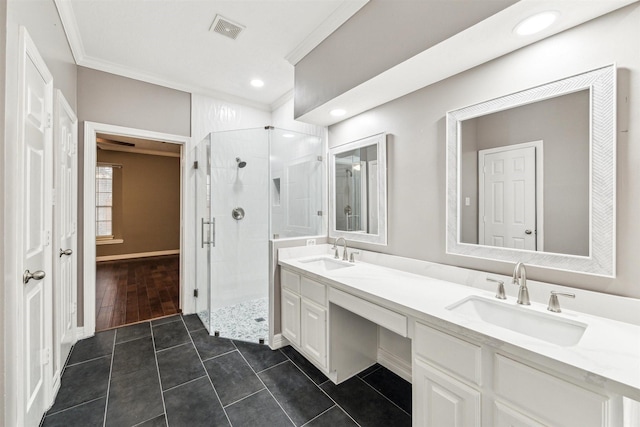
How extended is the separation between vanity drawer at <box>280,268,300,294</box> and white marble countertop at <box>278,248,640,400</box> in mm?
282

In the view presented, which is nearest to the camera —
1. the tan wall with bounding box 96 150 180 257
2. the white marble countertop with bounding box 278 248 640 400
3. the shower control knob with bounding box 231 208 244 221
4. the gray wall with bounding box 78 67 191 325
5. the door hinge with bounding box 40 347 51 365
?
the white marble countertop with bounding box 278 248 640 400

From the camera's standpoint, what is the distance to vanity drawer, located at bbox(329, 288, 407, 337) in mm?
1411

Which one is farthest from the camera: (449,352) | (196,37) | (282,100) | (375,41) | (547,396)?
(282,100)

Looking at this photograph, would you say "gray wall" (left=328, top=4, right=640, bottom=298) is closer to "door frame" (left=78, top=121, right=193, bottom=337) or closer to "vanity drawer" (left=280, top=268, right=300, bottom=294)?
"vanity drawer" (left=280, top=268, right=300, bottom=294)

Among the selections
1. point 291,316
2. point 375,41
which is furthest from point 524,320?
point 375,41

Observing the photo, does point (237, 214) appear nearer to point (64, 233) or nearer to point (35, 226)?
point (64, 233)

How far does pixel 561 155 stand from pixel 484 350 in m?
1.01

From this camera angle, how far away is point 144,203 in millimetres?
6492

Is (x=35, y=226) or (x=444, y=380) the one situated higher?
(x=35, y=226)

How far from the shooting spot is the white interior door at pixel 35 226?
4.16 feet

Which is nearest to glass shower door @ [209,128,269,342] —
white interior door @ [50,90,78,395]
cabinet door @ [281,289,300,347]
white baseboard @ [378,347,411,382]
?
cabinet door @ [281,289,300,347]

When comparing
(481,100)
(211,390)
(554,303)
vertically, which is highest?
(481,100)

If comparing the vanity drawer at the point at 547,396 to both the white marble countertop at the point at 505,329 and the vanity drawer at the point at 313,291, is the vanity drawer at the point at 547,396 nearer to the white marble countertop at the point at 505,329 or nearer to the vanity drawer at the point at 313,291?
the white marble countertop at the point at 505,329

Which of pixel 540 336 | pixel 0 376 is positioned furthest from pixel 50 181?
pixel 540 336
